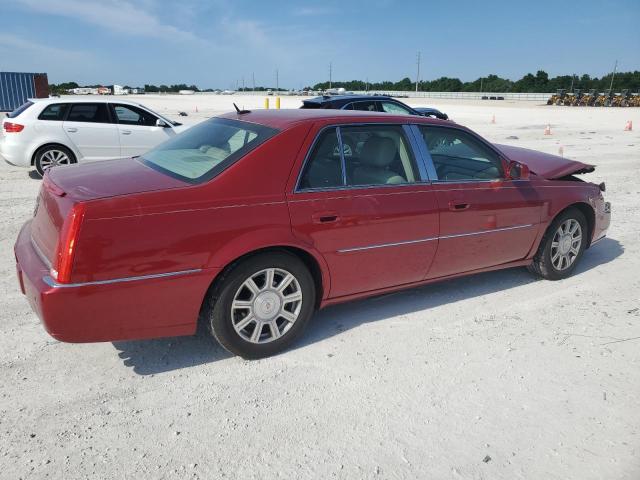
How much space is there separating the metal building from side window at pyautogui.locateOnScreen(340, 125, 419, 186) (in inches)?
1143

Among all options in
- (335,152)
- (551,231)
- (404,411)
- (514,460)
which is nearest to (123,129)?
(335,152)

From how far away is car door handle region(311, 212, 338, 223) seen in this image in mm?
3449

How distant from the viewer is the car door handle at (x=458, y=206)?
407cm

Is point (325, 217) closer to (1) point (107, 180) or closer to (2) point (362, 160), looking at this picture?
(2) point (362, 160)

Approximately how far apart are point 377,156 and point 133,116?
7253 millimetres

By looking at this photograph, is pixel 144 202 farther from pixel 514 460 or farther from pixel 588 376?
pixel 588 376

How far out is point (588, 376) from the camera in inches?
135

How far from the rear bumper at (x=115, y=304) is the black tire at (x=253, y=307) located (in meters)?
0.12

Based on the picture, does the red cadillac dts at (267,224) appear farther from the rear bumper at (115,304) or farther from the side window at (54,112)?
the side window at (54,112)

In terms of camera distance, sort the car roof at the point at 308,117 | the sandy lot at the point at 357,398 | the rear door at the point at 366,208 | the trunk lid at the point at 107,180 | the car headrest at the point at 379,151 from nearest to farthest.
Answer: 1. the sandy lot at the point at 357,398
2. the trunk lid at the point at 107,180
3. the rear door at the point at 366,208
4. the car roof at the point at 308,117
5. the car headrest at the point at 379,151

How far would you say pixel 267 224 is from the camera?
3256 mm

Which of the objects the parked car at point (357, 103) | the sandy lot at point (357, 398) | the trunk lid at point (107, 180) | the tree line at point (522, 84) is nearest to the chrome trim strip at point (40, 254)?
the trunk lid at point (107, 180)

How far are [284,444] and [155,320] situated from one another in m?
1.05

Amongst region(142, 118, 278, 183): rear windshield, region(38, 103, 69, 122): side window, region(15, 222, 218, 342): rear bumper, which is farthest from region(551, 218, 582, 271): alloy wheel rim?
region(38, 103, 69, 122): side window
